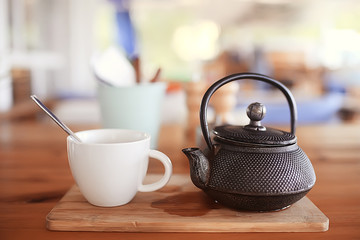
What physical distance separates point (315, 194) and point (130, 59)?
1.55 ft

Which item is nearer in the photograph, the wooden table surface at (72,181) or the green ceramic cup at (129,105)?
the wooden table surface at (72,181)

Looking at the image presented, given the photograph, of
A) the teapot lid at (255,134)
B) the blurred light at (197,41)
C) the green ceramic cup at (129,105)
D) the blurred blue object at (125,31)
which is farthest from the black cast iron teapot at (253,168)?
→ the blurred light at (197,41)

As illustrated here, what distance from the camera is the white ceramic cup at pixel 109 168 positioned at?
0.42 metres

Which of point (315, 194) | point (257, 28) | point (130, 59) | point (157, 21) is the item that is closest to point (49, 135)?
point (130, 59)

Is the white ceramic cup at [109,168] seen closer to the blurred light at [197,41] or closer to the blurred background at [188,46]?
the blurred background at [188,46]

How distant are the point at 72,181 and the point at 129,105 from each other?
0.64 ft

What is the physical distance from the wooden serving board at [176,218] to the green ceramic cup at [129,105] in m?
0.26

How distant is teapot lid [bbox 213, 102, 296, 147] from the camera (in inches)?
16.3

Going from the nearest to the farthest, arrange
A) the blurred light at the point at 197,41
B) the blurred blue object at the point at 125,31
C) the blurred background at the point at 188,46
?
the blurred background at the point at 188,46 → the blurred blue object at the point at 125,31 → the blurred light at the point at 197,41

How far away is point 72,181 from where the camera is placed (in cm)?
58

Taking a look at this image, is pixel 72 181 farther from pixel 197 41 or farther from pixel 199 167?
pixel 197 41

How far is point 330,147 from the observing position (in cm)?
86

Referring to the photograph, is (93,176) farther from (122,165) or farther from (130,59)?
(130,59)

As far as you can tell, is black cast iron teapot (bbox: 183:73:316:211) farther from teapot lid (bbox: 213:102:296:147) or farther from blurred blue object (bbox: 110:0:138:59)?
blurred blue object (bbox: 110:0:138:59)
